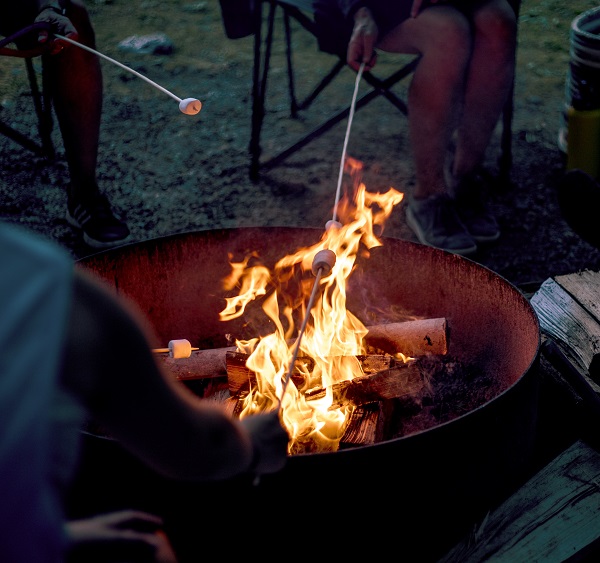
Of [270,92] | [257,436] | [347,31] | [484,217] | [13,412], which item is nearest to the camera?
[13,412]

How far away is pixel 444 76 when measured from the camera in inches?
121

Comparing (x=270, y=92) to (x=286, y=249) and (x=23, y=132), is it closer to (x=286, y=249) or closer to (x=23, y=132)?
(x=23, y=132)

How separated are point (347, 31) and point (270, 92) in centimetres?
173

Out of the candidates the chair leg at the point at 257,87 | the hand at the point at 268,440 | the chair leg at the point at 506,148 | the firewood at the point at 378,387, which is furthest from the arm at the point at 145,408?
the chair leg at the point at 506,148

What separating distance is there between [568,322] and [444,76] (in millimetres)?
1226

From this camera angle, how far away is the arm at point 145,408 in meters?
0.79

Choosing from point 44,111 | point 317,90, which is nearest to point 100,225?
point 44,111

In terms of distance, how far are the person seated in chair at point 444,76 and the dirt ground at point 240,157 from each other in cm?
17

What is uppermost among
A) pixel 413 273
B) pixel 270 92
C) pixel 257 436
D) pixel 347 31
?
pixel 257 436

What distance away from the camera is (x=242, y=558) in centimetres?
154

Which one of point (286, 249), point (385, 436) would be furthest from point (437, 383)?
point (286, 249)

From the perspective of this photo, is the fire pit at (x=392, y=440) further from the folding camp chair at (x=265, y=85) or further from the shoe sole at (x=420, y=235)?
the folding camp chair at (x=265, y=85)

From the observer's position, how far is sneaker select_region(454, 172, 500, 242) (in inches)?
131

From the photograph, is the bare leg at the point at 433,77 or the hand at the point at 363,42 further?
the bare leg at the point at 433,77
